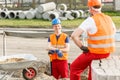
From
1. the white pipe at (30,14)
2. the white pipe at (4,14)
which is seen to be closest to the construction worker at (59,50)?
the white pipe at (30,14)

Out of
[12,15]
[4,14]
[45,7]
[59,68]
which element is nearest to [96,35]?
[59,68]

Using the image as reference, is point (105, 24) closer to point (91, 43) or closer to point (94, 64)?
point (91, 43)

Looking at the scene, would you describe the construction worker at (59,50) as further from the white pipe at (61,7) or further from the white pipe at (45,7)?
the white pipe at (61,7)

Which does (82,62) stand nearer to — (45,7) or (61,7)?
(45,7)

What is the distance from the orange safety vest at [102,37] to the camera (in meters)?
7.13

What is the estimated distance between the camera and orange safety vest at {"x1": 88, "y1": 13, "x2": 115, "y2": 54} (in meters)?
7.13

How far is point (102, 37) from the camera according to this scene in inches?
281

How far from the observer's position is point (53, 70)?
9.63 meters

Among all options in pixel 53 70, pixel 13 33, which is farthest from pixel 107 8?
pixel 53 70

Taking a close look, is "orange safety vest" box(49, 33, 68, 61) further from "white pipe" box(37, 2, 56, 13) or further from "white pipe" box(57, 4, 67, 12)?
"white pipe" box(57, 4, 67, 12)

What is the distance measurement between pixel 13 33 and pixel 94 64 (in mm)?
6506

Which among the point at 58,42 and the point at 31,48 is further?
the point at 31,48

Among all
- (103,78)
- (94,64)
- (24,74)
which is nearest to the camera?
(103,78)

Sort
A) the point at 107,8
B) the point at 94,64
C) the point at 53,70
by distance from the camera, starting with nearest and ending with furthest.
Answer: the point at 94,64
the point at 53,70
the point at 107,8
